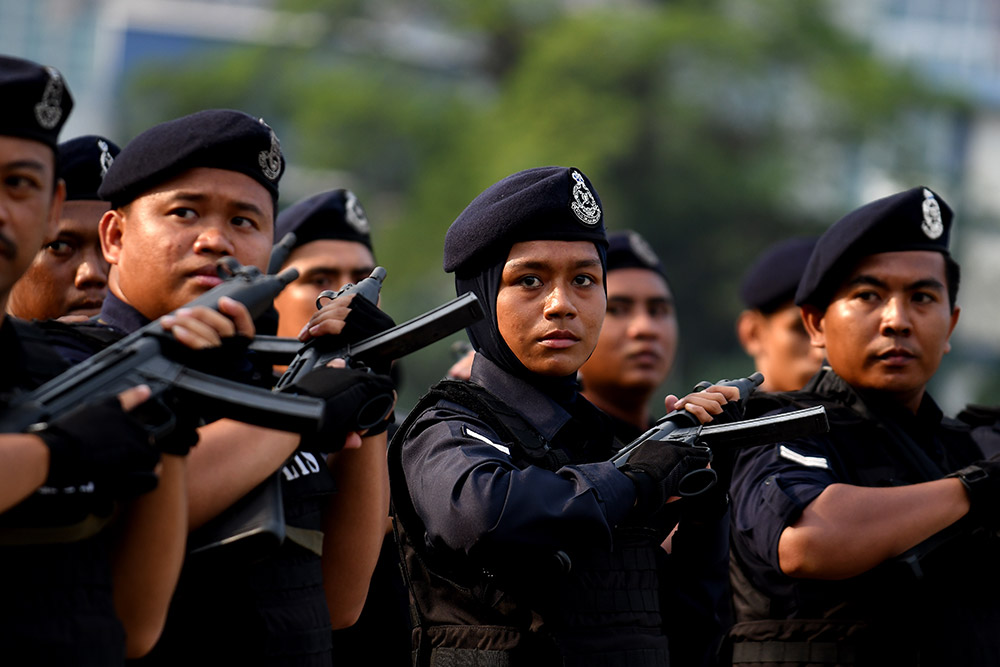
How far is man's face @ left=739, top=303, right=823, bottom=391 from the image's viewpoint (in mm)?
7352

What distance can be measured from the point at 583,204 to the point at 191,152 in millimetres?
1212

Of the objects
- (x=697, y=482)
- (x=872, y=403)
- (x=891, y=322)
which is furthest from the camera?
(x=872, y=403)

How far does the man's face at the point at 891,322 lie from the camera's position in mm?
5340

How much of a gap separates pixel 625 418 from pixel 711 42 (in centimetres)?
3320

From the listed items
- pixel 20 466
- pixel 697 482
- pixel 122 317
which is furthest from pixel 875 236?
pixel 20 466

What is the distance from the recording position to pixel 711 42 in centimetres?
3897

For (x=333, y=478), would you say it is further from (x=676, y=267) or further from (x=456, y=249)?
(x=676, y=267)

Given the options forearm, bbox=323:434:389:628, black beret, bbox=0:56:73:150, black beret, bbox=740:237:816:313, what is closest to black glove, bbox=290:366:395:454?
forearm, bbox=323:434:389:628

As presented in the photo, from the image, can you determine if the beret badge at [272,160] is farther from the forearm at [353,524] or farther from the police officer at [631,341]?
the police officer at [631,341]

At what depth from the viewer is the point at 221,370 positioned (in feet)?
12.9

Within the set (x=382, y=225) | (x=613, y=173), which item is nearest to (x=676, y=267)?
(x=613, y=173)

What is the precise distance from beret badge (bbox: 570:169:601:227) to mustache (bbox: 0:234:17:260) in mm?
1793

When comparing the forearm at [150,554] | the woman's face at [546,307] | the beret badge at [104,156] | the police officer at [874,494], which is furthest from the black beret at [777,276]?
the forearm at [150,554]

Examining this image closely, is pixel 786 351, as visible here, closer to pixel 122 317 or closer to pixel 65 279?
pixel 65 279
